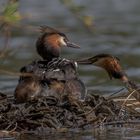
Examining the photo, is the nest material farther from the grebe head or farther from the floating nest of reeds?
the grebe head

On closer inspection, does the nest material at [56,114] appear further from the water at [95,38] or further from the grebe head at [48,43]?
the water at [95,38]

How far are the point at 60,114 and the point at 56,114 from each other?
0.04 m

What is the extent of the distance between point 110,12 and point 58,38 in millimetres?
12189

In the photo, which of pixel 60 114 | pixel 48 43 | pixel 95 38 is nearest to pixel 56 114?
pixel 60 114

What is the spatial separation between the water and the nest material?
201 centimetres

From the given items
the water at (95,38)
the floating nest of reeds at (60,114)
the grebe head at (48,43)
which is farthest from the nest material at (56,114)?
the water at (95,38)

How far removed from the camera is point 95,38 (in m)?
18.8

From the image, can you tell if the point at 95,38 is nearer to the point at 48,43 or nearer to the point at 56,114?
the point at 48,43

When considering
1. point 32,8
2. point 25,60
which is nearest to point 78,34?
point 32,8

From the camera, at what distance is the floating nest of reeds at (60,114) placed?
918 cm

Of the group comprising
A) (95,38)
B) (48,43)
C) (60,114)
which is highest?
(95,38)

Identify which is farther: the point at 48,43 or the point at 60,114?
the point at 48,43

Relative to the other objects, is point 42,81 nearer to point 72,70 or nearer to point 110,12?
point 72,70

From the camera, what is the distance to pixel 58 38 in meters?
10.4
